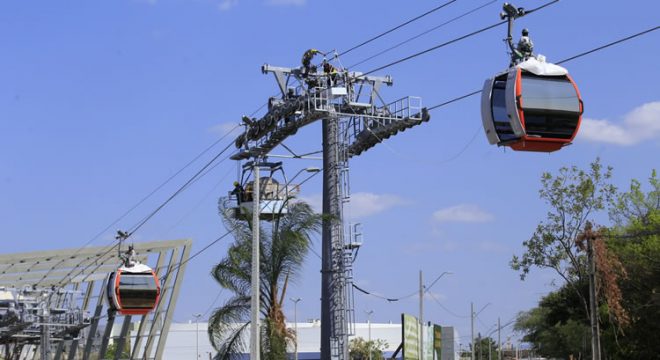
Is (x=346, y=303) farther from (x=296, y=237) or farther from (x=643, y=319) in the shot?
(x=643, y=319)

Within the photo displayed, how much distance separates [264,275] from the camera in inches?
1486

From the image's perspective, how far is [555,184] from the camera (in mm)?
44500

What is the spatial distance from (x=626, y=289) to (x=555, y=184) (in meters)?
10.6

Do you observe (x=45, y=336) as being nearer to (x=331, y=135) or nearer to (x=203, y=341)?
(x=331, y=135)

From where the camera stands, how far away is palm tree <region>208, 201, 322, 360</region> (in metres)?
37.7

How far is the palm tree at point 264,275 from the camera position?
124 feet

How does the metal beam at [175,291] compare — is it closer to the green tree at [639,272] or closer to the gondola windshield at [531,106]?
the green tree at [639,272]

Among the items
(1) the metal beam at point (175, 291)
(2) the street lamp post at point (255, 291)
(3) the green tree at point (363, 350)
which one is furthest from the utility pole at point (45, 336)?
(3) the green tree at point (363, 350)

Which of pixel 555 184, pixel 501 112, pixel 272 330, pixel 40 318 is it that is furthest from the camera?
pixel 40 318

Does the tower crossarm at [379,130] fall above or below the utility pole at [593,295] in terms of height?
above

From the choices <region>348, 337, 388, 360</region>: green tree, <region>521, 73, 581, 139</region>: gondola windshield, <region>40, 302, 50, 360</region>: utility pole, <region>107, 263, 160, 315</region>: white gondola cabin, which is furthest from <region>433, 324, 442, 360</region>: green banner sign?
<region>521, 73, 581, 139</region>: gondola windshield

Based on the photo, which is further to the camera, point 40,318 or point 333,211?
point 40,318

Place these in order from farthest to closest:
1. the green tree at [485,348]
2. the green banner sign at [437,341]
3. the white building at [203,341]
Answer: the green tree at [485,348] < the white building at [203,341] < the green banner sign at [437,341]

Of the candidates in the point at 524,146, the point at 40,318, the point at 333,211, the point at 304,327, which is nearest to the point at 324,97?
the point at 333,211
